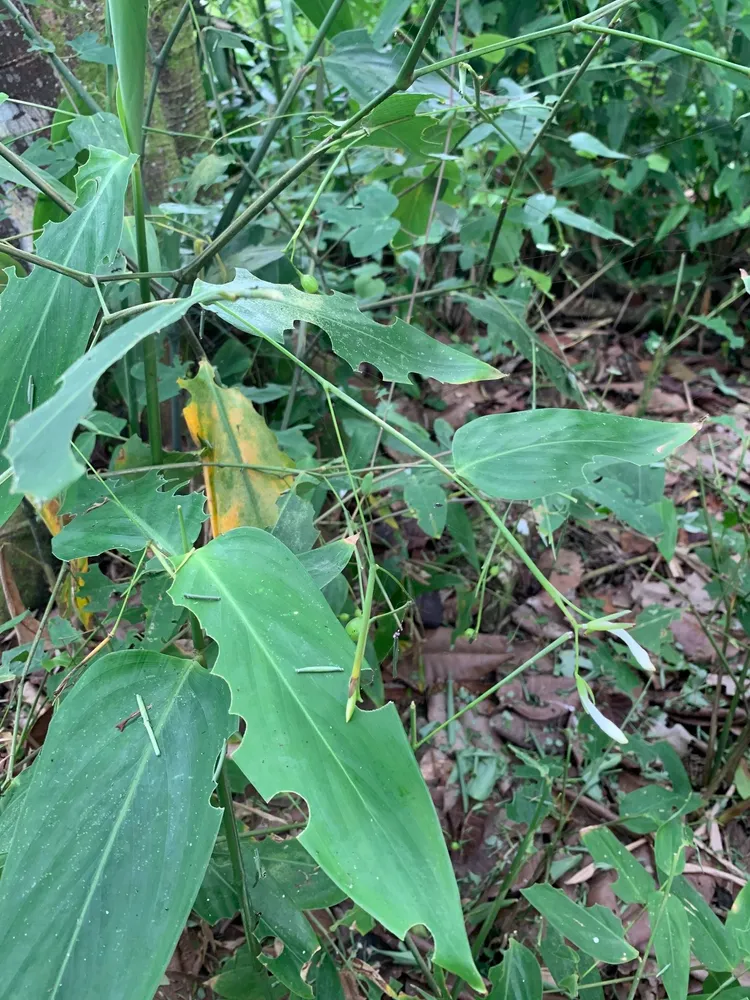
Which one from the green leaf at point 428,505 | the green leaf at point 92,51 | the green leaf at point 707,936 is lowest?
the green leaf at point 707,936

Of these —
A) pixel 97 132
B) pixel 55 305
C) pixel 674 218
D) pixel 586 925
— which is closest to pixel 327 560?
pixel 55 305

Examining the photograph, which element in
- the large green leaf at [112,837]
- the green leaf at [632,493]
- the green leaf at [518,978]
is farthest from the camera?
the green leaf at [632,493]

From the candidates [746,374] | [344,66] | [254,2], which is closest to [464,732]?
[344,66]

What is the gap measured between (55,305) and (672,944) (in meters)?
0.70

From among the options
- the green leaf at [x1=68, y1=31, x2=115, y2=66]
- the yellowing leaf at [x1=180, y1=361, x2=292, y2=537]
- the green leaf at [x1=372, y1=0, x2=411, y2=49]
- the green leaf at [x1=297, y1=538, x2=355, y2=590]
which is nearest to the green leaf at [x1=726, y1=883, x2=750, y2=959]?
the green leaf at [x1=297, y1=538, x2=355, y2=590]

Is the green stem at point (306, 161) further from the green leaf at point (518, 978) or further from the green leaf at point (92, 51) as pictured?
the green leaf at point (518, 978)

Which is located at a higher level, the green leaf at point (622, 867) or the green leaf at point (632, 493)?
the green leaf at point (632, 493)

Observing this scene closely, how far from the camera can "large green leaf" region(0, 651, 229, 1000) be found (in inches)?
12.7

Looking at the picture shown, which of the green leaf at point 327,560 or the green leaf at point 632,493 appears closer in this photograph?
the green leaf at point 327,560

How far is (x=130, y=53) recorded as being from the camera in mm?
479

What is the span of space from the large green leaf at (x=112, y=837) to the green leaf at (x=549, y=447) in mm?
224

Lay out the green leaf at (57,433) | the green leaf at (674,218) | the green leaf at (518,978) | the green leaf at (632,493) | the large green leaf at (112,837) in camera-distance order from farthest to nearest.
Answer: the green leaf at (674,218) < the green leaf at (632,493) < the green leaf at (518,978) < the large green leaf at (112,837) < the green leaf at (57,433)

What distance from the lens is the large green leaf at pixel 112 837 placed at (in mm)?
323

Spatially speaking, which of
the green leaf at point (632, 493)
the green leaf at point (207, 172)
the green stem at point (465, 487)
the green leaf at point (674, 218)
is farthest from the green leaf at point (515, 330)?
the green leaf at point (674, 218)
